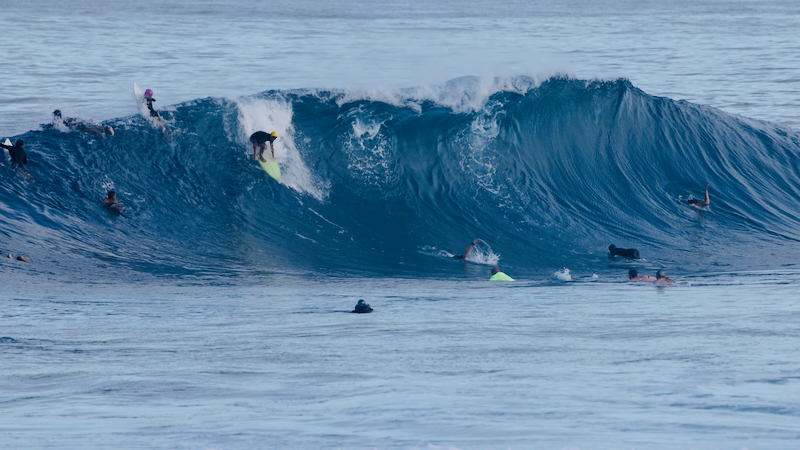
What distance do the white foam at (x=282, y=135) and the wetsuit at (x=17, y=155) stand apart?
3.98 m

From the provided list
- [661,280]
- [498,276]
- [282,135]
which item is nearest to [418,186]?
[282,135]

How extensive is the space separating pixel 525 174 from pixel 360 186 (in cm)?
341

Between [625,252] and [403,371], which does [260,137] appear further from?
[403,371]

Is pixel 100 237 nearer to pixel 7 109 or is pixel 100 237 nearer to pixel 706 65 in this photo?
pixel 7 109

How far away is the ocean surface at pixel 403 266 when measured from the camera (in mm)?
6148

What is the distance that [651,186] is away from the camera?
1758cm

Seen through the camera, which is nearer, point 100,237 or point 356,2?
point 100,237

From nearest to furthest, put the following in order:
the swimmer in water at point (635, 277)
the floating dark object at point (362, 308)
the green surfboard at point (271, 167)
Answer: the floating dark object at point (362, 308) < the swimmer in water at point (635, 277) < the green surfboard at point (271, 167)

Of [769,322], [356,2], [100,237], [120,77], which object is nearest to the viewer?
[769,322]

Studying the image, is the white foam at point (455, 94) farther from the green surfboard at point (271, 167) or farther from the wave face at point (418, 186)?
the green surfboard at point (271, 167)

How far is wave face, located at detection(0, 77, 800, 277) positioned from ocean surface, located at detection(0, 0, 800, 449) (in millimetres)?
53

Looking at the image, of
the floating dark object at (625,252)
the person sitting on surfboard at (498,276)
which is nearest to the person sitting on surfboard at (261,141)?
the person sitting on surfboard at (498,276)

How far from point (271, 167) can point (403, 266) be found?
3.99 metres

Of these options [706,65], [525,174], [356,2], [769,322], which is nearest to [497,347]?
[769,322]
